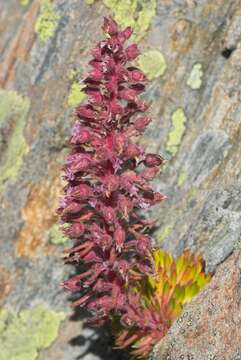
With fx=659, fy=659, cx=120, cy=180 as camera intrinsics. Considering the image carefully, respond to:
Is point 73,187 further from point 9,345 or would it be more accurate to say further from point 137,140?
point 9,345

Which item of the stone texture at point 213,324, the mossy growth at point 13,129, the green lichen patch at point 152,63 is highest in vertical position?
the green lichen patch at point 152,63

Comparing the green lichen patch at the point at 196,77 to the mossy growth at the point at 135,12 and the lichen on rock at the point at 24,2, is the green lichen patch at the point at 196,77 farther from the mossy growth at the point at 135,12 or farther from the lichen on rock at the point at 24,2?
the lichen on rock at the point at 24,2

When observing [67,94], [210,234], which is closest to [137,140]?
[67,94]

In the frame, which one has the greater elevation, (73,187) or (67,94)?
(67,94)

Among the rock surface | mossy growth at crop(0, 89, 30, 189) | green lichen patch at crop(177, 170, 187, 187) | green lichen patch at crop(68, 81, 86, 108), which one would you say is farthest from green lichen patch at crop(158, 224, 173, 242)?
mossy growth at crop(0, 89, 30, 189)

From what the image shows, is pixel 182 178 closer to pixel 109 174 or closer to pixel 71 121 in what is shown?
pixel 71 121

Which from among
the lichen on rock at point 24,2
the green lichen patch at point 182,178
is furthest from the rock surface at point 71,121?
the lichen on rock at point 24,2
